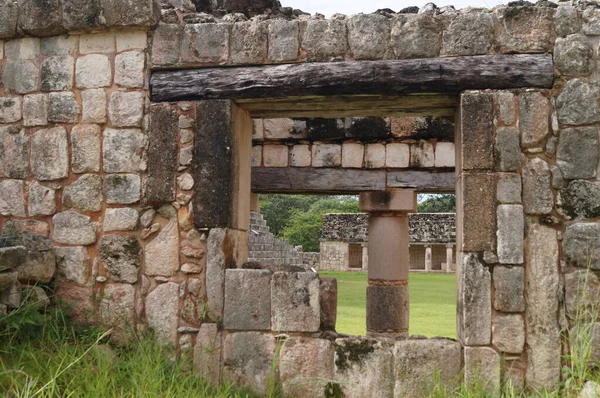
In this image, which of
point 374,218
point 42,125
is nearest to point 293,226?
point 374,218

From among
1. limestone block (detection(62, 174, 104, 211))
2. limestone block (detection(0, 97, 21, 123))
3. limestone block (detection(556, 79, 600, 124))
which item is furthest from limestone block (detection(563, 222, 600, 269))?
limestone block (detection(0, 97, 21, 123))

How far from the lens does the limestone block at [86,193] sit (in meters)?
4.51

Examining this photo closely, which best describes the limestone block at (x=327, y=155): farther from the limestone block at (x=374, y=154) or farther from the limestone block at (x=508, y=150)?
the limestone block at (x=508, y=150)

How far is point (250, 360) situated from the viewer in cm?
420

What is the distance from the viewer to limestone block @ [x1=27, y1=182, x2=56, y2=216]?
4582mm

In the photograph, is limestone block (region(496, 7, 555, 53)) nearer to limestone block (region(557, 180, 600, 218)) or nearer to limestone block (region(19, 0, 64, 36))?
limestone block (region(557, 180, 600, 218))

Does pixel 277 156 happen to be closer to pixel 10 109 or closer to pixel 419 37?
pixel 10 109

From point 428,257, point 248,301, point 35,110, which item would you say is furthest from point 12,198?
point 428,257

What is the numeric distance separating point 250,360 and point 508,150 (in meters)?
2.26

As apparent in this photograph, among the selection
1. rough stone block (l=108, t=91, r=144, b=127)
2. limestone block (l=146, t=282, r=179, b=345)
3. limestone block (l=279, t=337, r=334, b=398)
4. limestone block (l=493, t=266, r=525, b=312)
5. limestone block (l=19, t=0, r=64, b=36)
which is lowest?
limestone block (l=279, t=337, r=334, b=398)

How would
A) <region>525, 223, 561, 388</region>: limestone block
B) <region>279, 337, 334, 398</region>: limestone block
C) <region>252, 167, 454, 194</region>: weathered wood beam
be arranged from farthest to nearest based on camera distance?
<region>252, 167, 454, 194</region>: weathered wood beam → <region>279, 337, 334, 398</region>: limestone block → <region>525, 223, 561, 388</region>: limestone block

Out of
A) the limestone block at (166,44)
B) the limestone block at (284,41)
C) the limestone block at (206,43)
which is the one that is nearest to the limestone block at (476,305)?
the limestone block at (284,41)

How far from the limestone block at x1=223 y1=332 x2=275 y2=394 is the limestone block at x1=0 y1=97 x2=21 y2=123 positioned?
7.94 feet

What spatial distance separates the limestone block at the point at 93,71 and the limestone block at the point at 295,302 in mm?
1978
